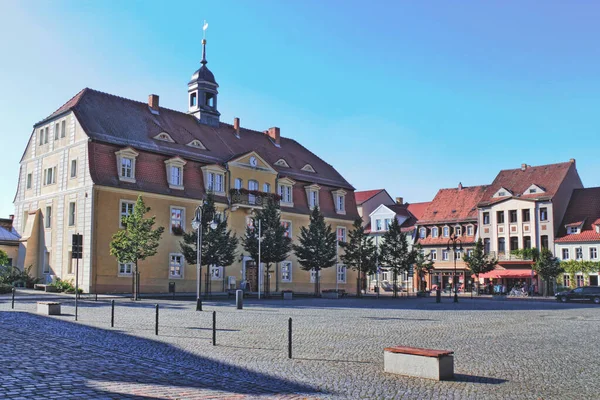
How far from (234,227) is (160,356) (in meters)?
37.9

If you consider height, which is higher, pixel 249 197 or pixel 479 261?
pixel 249 197

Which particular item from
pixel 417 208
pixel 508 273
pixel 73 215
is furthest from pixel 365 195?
pixel 73 215

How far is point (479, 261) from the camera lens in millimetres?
62938

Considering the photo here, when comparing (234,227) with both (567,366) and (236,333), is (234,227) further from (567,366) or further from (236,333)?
(567,366)

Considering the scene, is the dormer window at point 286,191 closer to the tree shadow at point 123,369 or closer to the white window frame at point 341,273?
the white window frame at point 341,273

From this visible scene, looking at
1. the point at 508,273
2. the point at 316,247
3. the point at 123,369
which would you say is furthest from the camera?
the point at 508,273

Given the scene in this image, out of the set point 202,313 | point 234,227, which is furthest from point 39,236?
point 202,313

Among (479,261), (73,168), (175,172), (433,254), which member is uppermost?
(175,172)

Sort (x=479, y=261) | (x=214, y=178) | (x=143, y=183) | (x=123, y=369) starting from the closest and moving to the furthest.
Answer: (x=123, y=369)
(x=143, y=183)
(x=214, y=178)
(x=479, y=261)

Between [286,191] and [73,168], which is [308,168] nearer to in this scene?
[286,191]

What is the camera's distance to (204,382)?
404 inches

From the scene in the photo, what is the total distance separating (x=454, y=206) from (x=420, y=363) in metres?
64.4

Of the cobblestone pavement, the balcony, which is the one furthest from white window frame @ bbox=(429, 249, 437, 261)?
the cobblestone pavement

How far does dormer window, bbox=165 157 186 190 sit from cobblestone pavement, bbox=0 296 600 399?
24.9 m
